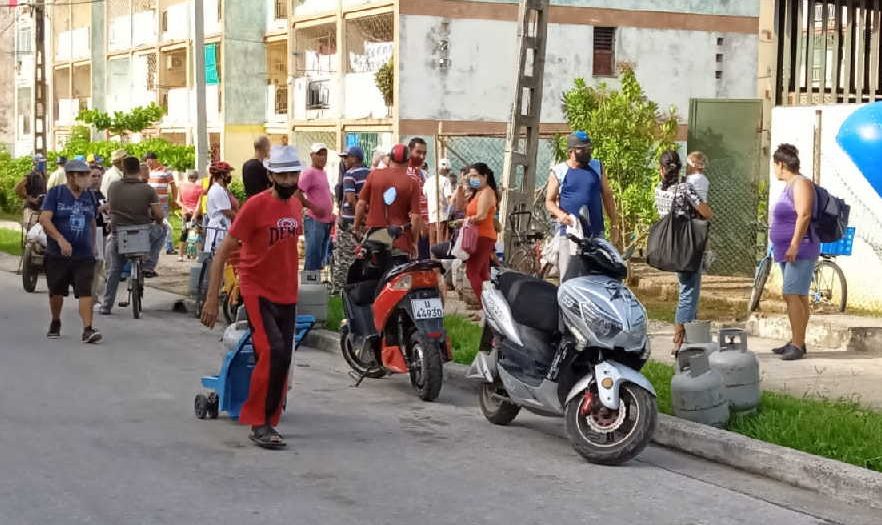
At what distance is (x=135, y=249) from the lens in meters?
15.9

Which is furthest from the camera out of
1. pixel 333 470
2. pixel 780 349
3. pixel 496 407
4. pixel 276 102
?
pixel 276 102

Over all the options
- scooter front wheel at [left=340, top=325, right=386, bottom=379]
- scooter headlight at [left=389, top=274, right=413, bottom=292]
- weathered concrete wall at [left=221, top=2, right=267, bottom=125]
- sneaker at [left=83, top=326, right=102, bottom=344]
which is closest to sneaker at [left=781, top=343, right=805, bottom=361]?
scooter front wheel at [left=340, top=325, right=386, bottom=379]

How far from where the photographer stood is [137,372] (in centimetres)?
1184

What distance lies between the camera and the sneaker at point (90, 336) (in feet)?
44.9

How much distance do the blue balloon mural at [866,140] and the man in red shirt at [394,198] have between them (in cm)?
471

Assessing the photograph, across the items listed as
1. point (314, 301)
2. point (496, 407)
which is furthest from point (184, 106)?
point (496, 407)

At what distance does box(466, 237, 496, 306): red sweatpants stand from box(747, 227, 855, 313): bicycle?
8.90 ft

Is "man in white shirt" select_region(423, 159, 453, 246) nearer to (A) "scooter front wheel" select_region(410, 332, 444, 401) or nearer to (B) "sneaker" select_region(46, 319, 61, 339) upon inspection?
(B) "sneaker" select_region(46, 319, 61, 339)

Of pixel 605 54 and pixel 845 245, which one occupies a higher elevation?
pixel 605 54

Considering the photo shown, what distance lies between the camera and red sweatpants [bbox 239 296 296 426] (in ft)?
28.8

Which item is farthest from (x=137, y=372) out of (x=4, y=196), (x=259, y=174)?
(x=4, y=196)

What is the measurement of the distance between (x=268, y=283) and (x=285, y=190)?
1.84 feet

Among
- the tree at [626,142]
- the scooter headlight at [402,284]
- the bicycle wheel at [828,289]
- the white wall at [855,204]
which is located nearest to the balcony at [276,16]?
the tree at [626,142]

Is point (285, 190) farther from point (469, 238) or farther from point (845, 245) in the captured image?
point (845, 245)
